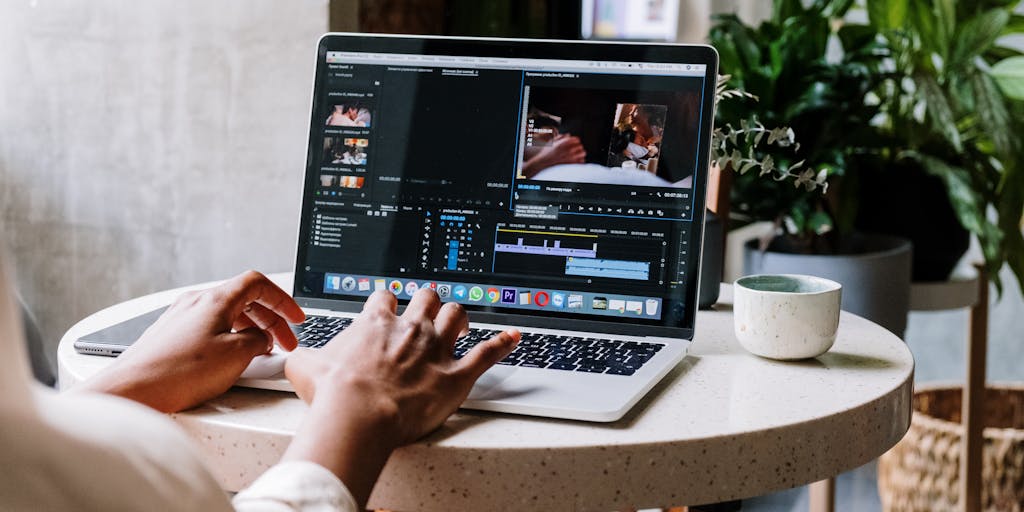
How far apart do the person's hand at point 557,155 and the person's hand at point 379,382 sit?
26 cm

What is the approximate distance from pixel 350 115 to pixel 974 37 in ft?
4.67

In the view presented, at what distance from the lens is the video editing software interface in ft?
3.46

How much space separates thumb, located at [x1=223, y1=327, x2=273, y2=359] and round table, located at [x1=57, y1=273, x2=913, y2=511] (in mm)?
36

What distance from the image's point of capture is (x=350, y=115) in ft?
3.73

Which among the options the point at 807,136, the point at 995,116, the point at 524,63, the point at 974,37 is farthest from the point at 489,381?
the point at 974,37

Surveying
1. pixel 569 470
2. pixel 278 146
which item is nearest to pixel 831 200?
pixel 278 146

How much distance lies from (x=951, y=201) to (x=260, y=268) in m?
1.36

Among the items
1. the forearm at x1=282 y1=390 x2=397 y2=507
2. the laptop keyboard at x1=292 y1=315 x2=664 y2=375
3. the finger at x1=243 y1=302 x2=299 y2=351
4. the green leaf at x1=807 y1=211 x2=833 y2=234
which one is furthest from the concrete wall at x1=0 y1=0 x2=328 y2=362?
the forearm at x1=282 y1=390 x2=397 y2=507

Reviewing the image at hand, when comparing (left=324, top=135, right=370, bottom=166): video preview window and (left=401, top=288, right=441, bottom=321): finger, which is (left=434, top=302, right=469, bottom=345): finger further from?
(left=324, top=135, right=370, bottom=166): video preview window

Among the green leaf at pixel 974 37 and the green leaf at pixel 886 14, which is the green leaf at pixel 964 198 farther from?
the green leaf at pixel 886 14

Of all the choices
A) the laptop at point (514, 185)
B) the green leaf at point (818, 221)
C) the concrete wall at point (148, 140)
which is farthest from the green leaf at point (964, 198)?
the concrete wall at point (148, 140)

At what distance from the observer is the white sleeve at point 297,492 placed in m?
0.59

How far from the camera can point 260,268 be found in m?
2.13

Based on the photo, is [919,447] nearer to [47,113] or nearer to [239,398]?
[239,398]
